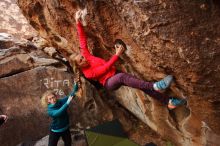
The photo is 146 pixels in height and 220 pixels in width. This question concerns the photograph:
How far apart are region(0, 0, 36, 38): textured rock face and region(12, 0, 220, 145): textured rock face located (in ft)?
35.0

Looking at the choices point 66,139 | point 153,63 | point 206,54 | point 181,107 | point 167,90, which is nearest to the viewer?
point 206,54

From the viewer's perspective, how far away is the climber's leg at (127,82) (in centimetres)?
548

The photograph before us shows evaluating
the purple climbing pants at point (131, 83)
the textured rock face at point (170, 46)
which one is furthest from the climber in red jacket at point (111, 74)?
the textured rock face at point (170, 46)

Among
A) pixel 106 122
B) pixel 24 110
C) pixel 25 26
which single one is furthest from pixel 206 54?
pixel 25 26

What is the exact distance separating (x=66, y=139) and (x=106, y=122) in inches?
67.1

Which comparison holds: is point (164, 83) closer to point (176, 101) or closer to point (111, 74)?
point (176, 101)

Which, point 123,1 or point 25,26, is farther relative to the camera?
point 25,26

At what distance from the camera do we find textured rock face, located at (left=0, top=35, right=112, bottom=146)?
801 centimetres

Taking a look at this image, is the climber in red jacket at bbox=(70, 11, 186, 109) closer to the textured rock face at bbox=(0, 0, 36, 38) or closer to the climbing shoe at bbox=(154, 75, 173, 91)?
the climbing shoe at bbox=(154, 75, 173, 91)

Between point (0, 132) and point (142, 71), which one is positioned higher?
point (142, 71)

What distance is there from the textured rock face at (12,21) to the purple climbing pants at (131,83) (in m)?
12.1

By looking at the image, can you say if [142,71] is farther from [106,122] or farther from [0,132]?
[0,132]

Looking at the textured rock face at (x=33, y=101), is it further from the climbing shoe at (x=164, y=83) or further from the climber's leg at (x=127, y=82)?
the climbing shoe at (x=164, y=83)

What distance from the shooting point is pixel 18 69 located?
8344 mm
